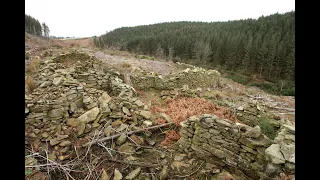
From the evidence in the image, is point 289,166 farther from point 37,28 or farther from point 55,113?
point 37,28

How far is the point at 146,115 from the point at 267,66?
4129cm

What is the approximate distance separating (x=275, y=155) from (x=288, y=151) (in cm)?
24

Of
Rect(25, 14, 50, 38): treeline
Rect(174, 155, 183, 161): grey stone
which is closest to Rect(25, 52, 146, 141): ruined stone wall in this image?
Rect(174, 155, 183, 161): grey stone

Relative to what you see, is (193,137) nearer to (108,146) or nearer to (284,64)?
(108,146)

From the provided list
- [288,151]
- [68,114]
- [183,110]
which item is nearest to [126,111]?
[68,114]

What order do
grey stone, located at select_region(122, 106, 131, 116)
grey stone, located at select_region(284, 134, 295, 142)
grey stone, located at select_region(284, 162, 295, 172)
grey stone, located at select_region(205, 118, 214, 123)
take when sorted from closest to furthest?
grey stone, located at select_region(284, 162, 295, 172) → grey stone, located at select_region(284, 134, 295, 142) → grey stone, located at select_region(205, 118, 214, 123) → grey stone, located at select_region(122, 106, 131, 116)

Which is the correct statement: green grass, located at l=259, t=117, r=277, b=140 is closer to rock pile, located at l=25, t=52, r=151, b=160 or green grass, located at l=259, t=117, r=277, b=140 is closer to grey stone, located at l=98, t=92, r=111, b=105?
rock pile, located at l=25, t=52, r=151, b=160

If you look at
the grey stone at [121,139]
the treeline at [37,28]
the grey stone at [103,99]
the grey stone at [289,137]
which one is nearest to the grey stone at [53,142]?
the grey stone at [121,139]

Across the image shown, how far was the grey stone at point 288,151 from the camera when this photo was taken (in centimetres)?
278

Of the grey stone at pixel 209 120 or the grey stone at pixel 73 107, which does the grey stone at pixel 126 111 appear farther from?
the grey stone at pixel 209 120

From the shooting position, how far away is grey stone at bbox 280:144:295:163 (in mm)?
2785

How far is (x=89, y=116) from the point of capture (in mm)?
4805

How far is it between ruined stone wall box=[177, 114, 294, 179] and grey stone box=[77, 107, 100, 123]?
2.39 metres

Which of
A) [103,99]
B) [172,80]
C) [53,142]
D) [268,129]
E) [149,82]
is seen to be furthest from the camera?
[172,80]
